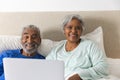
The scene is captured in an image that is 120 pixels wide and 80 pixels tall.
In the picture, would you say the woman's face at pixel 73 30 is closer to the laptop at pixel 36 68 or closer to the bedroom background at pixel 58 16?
the bedroom background at pixel 58 16

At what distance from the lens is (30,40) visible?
2002mm

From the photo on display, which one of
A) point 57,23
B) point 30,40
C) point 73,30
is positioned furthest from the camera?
point 57,23

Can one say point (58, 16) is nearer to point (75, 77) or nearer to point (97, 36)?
point (97, 36)

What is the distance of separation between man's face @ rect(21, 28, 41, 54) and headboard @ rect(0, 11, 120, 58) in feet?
0.87

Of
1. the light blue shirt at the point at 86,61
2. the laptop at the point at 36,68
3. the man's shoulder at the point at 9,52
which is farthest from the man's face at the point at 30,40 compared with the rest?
the laptop at the point at 36,68

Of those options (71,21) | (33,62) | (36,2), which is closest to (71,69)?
(71,21)

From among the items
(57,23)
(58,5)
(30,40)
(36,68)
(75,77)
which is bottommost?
(75,77)

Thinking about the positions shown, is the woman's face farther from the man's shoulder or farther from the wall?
the man's shoulder

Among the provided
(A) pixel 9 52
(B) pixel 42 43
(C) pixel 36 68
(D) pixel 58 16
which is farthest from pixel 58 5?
(C) pixel 36 68

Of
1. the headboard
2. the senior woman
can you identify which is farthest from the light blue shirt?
the headboard

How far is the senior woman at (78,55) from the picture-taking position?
168 cm

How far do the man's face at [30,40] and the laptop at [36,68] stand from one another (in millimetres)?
665

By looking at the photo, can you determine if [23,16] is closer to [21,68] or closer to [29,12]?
[29,12]

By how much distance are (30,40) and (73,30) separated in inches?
15.3
